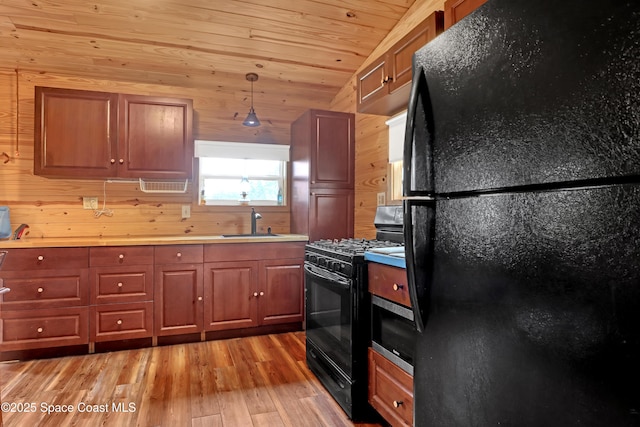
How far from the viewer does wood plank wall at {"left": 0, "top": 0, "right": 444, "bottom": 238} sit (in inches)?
123

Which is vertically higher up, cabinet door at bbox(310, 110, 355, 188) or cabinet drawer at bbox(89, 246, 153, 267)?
cabinet door at bbox(310, 110, 355, 188)

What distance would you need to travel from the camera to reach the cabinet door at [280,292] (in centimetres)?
322

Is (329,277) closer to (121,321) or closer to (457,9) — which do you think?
(457,9)

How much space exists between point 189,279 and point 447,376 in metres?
2.46

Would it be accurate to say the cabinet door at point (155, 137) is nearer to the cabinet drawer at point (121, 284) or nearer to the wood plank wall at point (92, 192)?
the wood plank wall at point (92, 192)

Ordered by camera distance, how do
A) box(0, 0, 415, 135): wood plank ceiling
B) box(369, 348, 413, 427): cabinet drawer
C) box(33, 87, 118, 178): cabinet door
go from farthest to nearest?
box(33, 87, 118, 178): cabinet door, box(0, 0, 415, 135): wood plank ceiling, box(369, 348, 413, 427): cabinet drawer

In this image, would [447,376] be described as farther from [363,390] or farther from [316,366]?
[316,366]

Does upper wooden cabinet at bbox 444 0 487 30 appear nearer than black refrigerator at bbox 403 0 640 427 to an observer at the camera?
No

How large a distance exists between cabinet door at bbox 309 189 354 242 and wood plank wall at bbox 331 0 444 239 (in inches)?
3.0

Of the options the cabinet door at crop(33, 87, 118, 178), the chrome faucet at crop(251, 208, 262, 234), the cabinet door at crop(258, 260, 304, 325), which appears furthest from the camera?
the chrome faucet at crop(251, 208, 262, 234)

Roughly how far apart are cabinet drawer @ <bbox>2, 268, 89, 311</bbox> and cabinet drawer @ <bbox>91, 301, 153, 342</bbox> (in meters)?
0.16

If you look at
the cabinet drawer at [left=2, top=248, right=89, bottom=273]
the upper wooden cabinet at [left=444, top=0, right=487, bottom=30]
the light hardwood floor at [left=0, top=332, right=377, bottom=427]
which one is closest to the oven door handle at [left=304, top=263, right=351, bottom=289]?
the light hardwood floor at [left=0, top=332, right=377, bottom=427]

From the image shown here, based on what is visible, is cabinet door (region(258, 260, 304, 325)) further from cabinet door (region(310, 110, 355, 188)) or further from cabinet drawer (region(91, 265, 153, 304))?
cabinet drawer (region(91, 265, 153, 304))

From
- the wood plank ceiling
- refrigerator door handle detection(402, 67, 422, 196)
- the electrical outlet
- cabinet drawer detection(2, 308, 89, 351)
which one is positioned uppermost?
the wood plank ceiling
